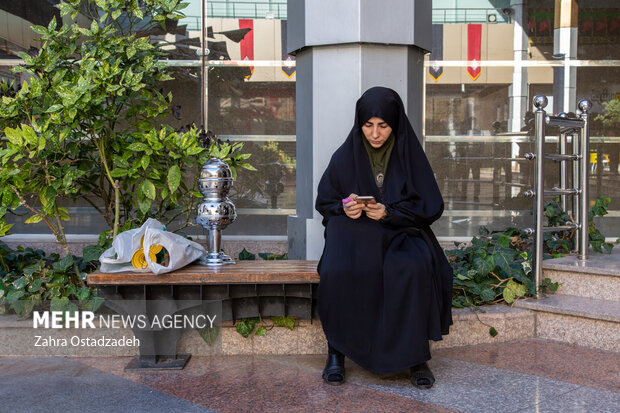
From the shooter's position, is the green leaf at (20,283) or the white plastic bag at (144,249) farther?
the green leaf at (20,283)

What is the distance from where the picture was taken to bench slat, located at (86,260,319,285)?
3615mm

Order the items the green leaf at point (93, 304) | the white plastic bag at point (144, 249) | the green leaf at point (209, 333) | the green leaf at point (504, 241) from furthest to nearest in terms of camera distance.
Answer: the green leaf at point (504, 241)
the green leaf at point (93, 304)
the green leaf at point (209, 333)
the white plastic bag at point (144, 249)

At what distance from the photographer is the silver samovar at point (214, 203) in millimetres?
4016

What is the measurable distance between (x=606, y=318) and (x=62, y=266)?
3.49m

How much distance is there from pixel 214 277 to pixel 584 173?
295cm

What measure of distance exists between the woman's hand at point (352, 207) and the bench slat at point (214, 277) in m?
0.41

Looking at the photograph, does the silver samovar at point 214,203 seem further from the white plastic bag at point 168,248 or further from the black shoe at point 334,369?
the black shoe at point 334,369

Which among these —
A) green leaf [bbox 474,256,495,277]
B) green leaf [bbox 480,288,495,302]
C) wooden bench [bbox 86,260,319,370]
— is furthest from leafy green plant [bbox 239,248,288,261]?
green leaf [bbox 480,288,495,302]

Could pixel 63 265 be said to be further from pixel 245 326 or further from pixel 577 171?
pixel 577 171

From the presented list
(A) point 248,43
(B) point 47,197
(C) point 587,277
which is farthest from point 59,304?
(C) point 587,277

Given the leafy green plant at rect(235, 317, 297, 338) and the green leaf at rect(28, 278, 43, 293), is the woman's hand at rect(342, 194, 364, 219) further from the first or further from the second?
the green leaf at rect(28, 278, 43, 293)

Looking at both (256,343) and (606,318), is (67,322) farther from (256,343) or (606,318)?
(606,318)

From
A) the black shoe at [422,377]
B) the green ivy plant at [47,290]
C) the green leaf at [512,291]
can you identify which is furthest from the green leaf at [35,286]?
the green leaf at [512,291]

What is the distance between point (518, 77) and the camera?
6.72 meters
